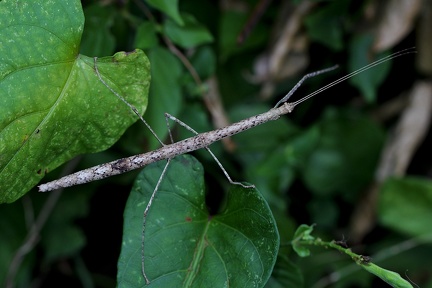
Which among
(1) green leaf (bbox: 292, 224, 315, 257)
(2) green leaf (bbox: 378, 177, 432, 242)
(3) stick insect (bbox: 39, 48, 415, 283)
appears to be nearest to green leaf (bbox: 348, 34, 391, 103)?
(2) green leaf (bbox: 378, 177, 432, 242)

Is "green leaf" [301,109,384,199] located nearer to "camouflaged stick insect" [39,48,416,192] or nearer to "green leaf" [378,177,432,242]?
"green leaf" [378,177,432,242]

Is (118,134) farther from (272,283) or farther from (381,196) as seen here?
(381,196)

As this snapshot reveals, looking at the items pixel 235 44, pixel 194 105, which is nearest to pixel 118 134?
pixel 194 105

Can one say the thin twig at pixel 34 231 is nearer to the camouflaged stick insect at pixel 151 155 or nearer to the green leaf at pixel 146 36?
the camouflaged stick insect at pixel 151 155

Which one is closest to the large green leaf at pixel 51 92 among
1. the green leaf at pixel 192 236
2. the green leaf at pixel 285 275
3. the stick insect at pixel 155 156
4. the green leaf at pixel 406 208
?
the stick insect at pixel 155 156

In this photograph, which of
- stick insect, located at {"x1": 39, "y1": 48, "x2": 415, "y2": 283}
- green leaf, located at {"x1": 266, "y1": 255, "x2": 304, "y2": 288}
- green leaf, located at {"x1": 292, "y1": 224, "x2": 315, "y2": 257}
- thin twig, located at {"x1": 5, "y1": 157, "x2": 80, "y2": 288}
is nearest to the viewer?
green leaf, located at {"x1": 292, "y1": 224, "x2": 315, "y2": 257}

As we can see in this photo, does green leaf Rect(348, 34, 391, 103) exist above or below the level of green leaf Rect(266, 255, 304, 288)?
above

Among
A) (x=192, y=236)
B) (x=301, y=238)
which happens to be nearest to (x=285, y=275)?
(x=301, y=238)
